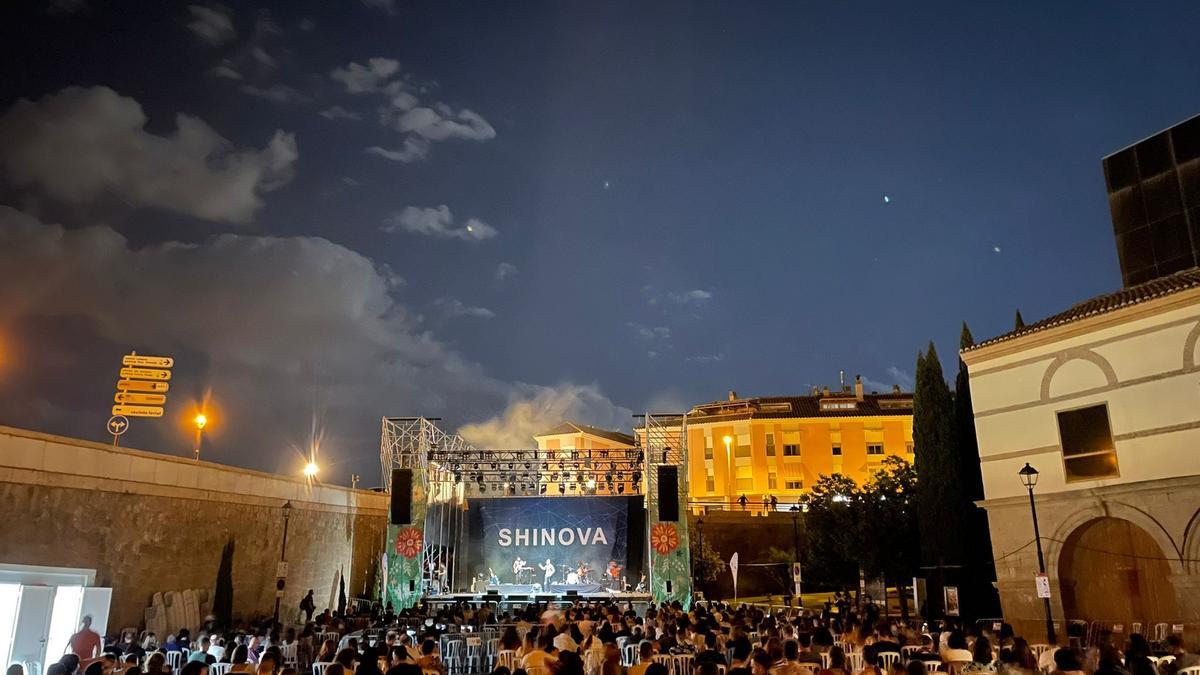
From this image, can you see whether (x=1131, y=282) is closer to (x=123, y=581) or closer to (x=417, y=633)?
(x=417, y=633)

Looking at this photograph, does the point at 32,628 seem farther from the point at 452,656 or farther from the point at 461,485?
the point at 461,485

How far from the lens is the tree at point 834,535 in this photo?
26.8 meters

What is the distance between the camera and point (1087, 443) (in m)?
17.7

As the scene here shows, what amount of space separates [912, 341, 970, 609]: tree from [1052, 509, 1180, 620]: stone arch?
4.15m

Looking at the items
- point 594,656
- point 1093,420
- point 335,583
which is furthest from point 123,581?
point 1093,420

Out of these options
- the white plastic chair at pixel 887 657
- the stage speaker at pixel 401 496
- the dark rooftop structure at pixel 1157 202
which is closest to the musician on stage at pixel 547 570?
the stage speaker at pixel 401 496

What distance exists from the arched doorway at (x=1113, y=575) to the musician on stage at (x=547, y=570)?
624 inches

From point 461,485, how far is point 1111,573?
20.2m

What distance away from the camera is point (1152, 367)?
54.7ft

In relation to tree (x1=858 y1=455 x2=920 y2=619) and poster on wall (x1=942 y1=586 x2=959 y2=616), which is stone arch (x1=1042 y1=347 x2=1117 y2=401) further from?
tree (x1=858 y1=455 x2=920 y2=619)

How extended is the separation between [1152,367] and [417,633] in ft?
49.6

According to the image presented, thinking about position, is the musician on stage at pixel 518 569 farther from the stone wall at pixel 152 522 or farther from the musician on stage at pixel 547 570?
the stone wall at pixel 152 522

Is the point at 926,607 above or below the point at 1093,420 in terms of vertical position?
below

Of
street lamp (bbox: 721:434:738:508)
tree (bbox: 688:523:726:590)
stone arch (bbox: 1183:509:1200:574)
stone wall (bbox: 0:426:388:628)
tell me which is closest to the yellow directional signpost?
stone wall (bbox: 0:426:388:628)
